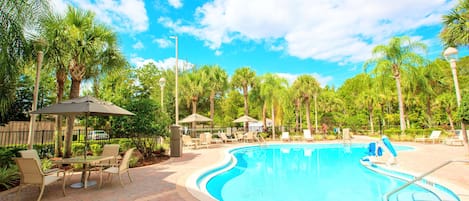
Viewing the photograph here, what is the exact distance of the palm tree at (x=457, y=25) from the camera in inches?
321

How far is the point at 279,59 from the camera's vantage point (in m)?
28.7

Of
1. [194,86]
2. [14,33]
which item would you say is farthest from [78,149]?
[194,86]

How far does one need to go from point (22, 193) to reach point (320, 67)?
37.1 metres

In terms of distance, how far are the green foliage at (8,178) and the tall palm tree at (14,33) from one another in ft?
6.97

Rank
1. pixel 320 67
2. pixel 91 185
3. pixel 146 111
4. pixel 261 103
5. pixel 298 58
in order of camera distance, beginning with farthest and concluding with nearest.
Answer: pixel 320 67 → pixel 298 58 → pixel 261 103 → pixel 146 111 → pixel 91 185

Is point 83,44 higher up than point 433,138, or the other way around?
point 83,44

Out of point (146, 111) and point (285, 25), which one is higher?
point (285, 25)

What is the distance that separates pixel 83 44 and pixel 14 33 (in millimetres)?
2708

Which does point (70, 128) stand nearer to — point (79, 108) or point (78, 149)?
point (78, 149)

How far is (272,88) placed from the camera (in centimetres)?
2102

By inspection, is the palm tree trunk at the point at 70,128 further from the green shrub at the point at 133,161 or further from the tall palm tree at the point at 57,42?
the green shrub at the point at 133,161

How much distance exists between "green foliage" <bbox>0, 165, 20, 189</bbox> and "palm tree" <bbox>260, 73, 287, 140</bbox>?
1752cm

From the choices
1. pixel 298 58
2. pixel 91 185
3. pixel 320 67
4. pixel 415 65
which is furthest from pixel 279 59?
pixel 91 185

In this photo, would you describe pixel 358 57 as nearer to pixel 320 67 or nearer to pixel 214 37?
pixel 320 67
